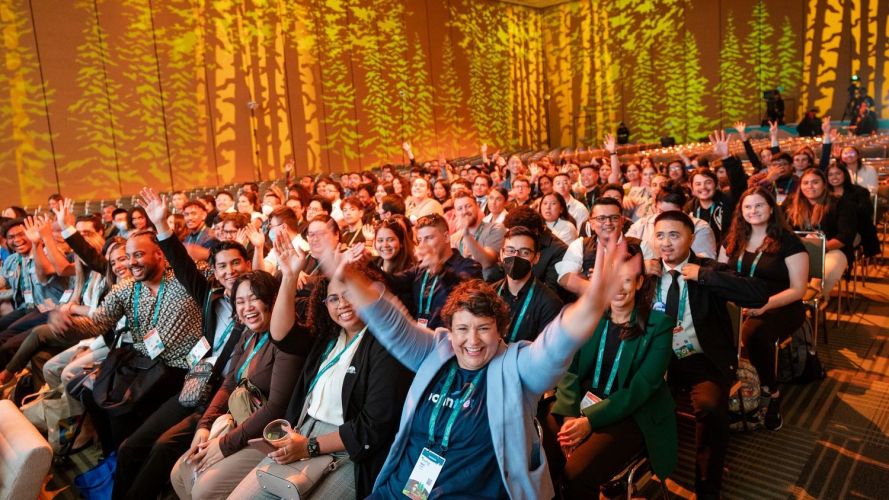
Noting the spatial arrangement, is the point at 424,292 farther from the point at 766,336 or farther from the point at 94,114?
the point at 94,114

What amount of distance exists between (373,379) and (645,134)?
16.9 m

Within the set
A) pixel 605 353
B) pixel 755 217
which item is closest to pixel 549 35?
pixel 755 217

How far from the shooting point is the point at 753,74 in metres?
15.6

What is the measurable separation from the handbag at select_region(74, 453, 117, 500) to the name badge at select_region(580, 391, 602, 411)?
2.30 m

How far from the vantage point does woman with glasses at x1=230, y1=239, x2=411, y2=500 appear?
6.88 ft

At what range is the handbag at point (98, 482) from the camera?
2930mm

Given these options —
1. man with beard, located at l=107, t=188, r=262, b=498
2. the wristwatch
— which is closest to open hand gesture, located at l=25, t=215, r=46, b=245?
man with beard, located at l=107, t=188, r=262, b=498

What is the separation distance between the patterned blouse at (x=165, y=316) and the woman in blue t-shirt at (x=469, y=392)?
1.68m

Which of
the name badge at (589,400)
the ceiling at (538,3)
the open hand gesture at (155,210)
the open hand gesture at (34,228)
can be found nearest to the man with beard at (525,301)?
the name badge at (589,400)

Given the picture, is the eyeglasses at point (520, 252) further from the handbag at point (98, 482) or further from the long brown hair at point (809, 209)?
the long brown hair at point (809, 209)

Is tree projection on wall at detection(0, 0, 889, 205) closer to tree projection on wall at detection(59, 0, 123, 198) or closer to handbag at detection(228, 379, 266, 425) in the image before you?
tree projection on wall at detection(59, 0, 123, 198)

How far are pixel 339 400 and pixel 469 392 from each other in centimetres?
67

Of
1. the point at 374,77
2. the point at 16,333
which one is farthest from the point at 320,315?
the point at 374,77

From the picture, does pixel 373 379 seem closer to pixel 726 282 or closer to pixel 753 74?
pixel 726 282
